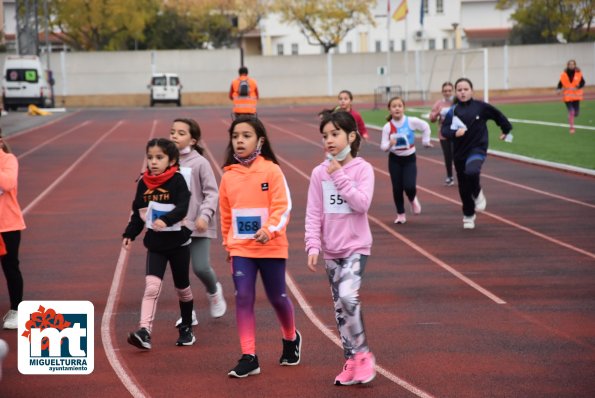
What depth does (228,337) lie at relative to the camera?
8.62m

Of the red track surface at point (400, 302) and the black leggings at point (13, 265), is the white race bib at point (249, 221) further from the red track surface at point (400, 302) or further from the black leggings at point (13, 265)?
the black leggings at point (13, 265)

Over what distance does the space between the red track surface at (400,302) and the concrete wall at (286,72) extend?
160 feet

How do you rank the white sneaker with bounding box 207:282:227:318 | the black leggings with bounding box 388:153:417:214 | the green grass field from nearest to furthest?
1. the white sneaker with bounding box 207:282:227:318
2. the black leggings with bounding box 388:153:417:214
3. the green grass field

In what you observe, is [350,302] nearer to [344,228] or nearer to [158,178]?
[344,228]

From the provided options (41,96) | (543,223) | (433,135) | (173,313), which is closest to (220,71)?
(41,96)

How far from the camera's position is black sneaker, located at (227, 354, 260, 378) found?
7.27m

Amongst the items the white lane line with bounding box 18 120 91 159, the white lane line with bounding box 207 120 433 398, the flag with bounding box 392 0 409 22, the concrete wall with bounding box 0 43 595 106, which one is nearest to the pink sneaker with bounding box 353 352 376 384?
the white lane line with bounding box 207 120 433 398

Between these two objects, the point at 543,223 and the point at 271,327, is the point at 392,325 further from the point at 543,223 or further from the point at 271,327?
the point at 543,223

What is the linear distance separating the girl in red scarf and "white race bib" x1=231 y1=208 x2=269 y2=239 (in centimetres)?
76

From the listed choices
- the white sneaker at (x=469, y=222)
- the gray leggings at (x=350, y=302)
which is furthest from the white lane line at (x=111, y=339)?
the white sneaker at (x=469, y=222)

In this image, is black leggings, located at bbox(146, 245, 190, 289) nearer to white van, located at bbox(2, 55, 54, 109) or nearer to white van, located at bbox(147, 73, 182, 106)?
white van, located at bbox(2, 55, 54, 109)

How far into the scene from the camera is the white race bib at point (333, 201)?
7.22 meters

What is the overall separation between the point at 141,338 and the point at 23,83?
50.7 meters

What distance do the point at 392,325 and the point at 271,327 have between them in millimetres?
961
